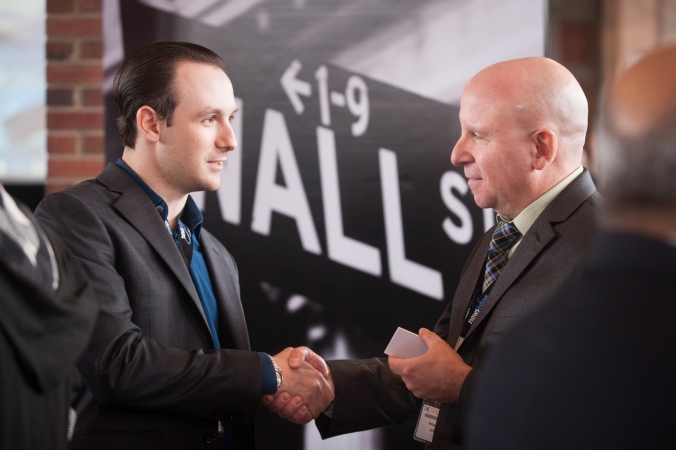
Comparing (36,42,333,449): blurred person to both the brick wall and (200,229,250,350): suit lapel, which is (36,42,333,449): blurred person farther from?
the brick wall

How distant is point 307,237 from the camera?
9.92 ft

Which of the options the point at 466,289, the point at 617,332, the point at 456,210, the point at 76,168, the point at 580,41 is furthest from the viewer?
the point at 580,41

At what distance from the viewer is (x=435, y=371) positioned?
6.44 feet

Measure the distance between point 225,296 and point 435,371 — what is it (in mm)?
762

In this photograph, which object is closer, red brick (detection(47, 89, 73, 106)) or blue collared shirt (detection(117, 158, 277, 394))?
blue collared shirt (detection(117, 158, 277, 394))

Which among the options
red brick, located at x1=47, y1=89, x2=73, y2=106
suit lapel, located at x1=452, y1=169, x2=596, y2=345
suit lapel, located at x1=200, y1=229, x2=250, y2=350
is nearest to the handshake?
suit lapel, located at x1=200, y1=229, x2=250, y2=350

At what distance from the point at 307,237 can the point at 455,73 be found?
96cm

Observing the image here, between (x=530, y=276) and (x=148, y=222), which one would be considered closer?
(x=530, y=276)

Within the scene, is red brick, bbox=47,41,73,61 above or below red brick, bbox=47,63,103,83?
above

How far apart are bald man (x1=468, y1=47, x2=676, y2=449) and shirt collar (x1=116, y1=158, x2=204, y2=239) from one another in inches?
57.2

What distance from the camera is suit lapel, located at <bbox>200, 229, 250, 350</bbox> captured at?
227cm

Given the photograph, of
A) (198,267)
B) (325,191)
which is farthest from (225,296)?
(325,191)

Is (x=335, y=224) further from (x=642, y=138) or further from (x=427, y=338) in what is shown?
(x=642, y=138)

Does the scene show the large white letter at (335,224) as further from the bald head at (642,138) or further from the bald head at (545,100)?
the bald head at (642,138)
